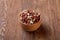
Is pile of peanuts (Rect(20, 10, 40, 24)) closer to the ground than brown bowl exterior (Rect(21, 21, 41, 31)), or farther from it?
farther from it

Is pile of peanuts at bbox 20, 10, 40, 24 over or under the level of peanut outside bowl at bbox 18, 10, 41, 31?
over

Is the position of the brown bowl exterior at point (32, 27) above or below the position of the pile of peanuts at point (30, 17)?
below

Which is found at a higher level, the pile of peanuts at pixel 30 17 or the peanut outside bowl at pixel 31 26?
the pile of peanuts at pixel 30 17

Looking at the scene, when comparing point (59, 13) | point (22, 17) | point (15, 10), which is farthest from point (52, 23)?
point (15, 10)

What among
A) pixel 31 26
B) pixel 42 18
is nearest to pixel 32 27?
pixel 31 26

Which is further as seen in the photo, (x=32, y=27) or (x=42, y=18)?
(x=42, y=18)

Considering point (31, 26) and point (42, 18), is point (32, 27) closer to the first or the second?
point (31, 26)

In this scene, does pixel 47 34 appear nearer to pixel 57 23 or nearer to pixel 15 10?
pixel 57 23

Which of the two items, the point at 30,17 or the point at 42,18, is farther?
the point at 42,18
